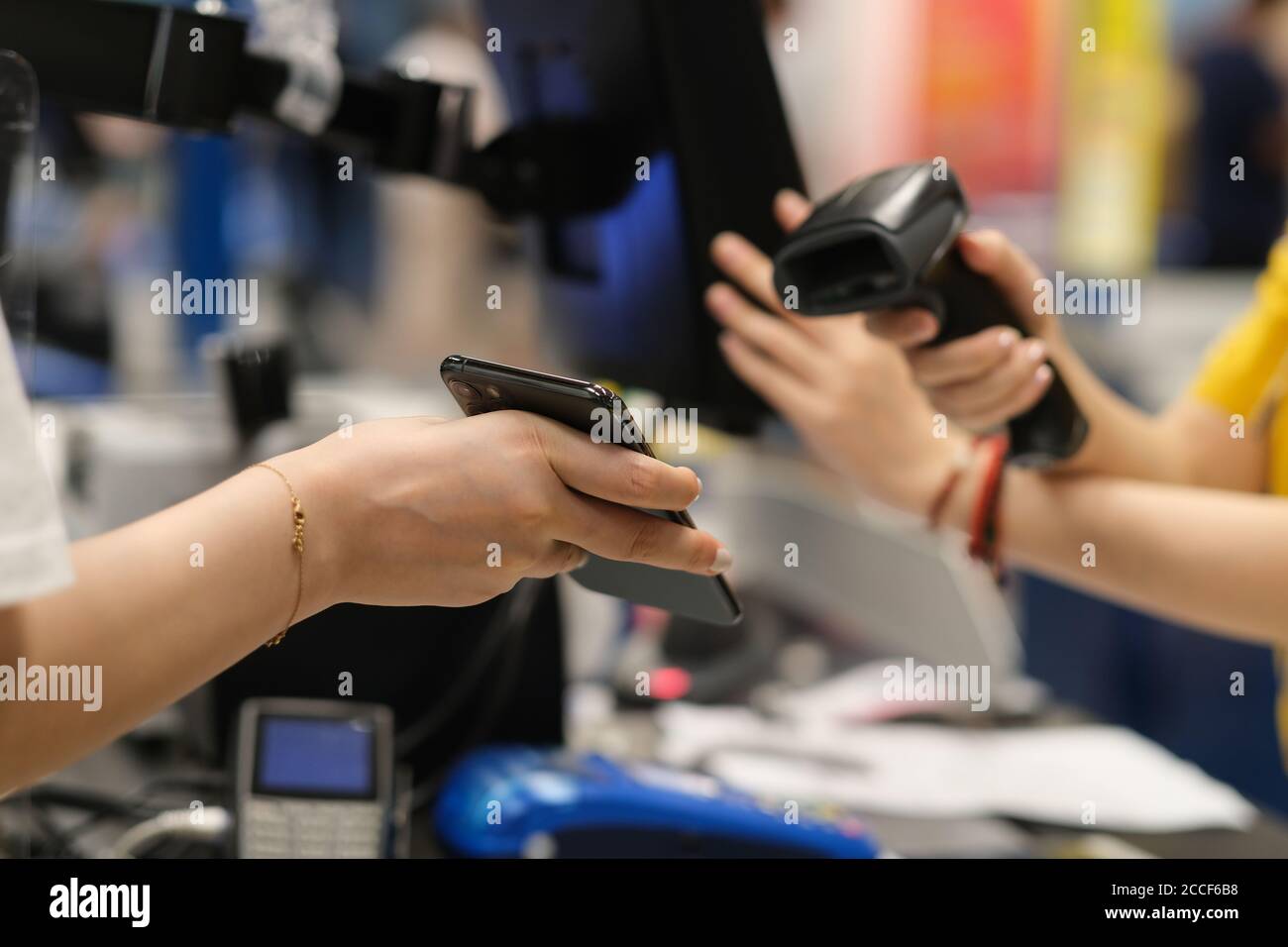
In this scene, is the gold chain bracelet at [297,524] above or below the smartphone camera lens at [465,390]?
below

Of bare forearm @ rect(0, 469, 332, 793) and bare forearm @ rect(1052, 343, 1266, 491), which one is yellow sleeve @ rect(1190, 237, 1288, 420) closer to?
bare forearm @ rect(1052, 343, 1266, 491)

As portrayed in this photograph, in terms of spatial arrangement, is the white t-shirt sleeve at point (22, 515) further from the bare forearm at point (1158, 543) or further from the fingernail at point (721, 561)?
the bare forearm at point (1158, 543)

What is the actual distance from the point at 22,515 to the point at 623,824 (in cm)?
55

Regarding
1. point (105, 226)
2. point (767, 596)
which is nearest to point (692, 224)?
point (767, 596)

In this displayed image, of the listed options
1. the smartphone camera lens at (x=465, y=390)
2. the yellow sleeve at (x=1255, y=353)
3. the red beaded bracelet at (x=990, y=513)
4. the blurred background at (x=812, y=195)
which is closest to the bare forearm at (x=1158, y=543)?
the red beaded bracelet at (x=990, y=513)

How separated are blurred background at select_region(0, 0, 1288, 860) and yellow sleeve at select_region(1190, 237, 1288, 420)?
389mm

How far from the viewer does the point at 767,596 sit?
1654 millimetres

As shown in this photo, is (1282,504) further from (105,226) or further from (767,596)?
(105,226)

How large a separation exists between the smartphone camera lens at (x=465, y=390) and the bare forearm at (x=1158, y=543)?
563mm

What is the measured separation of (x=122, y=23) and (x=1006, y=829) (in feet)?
2.99

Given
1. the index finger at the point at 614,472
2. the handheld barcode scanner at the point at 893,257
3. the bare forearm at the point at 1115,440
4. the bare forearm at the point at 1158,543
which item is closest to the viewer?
the index finger at the point at 614,472

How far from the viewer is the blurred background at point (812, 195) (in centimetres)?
121

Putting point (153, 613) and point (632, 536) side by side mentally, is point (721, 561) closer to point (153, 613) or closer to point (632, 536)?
point (632, 536)

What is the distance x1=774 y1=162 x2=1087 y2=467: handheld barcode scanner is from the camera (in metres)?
0.76
